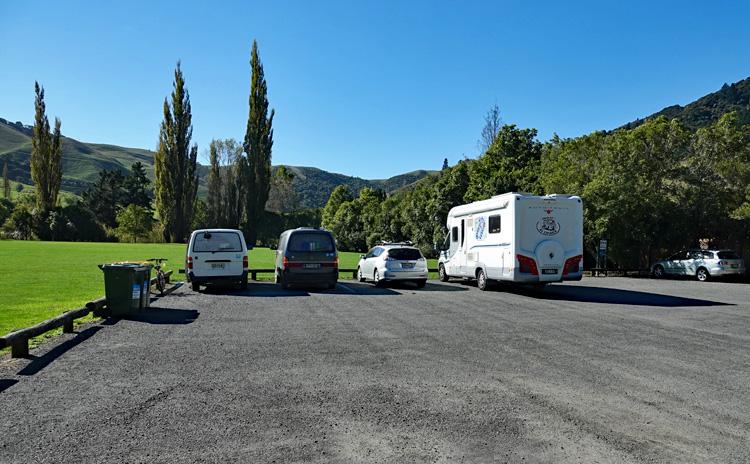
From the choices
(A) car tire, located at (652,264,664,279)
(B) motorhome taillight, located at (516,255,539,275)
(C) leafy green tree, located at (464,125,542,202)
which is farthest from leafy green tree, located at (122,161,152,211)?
(B) motorhome taillight, located at (516,255,539,275)

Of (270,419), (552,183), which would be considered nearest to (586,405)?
(270,419)

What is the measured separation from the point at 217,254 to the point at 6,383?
34.4 feet

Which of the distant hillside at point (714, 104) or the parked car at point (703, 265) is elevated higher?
the distant hillside at point (714, 104)

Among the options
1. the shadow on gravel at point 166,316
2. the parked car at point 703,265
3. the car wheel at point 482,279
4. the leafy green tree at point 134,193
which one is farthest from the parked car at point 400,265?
the leafy green tree at point 134,193

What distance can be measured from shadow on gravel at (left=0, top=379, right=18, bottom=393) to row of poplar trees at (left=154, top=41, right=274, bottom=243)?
6378 cm

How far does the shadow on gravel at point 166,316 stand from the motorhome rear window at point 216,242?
3.94m

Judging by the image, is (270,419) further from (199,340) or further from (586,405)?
(199,340)

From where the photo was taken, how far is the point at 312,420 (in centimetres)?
458

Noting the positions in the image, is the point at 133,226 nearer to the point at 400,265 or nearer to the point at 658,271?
the point at 400,265

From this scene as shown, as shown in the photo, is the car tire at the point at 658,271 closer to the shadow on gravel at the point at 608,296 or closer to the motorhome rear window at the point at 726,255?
the motorhome rear window at the point at 726,255

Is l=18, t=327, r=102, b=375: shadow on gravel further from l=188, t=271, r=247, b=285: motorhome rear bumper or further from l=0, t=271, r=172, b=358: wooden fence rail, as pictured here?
l=188, t=271, r=247, b=285: motorhome rear bumper

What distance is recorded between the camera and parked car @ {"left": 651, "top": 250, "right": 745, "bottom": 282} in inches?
939

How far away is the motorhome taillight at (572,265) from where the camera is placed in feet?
51.7

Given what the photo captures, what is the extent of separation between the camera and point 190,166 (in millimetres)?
70750
